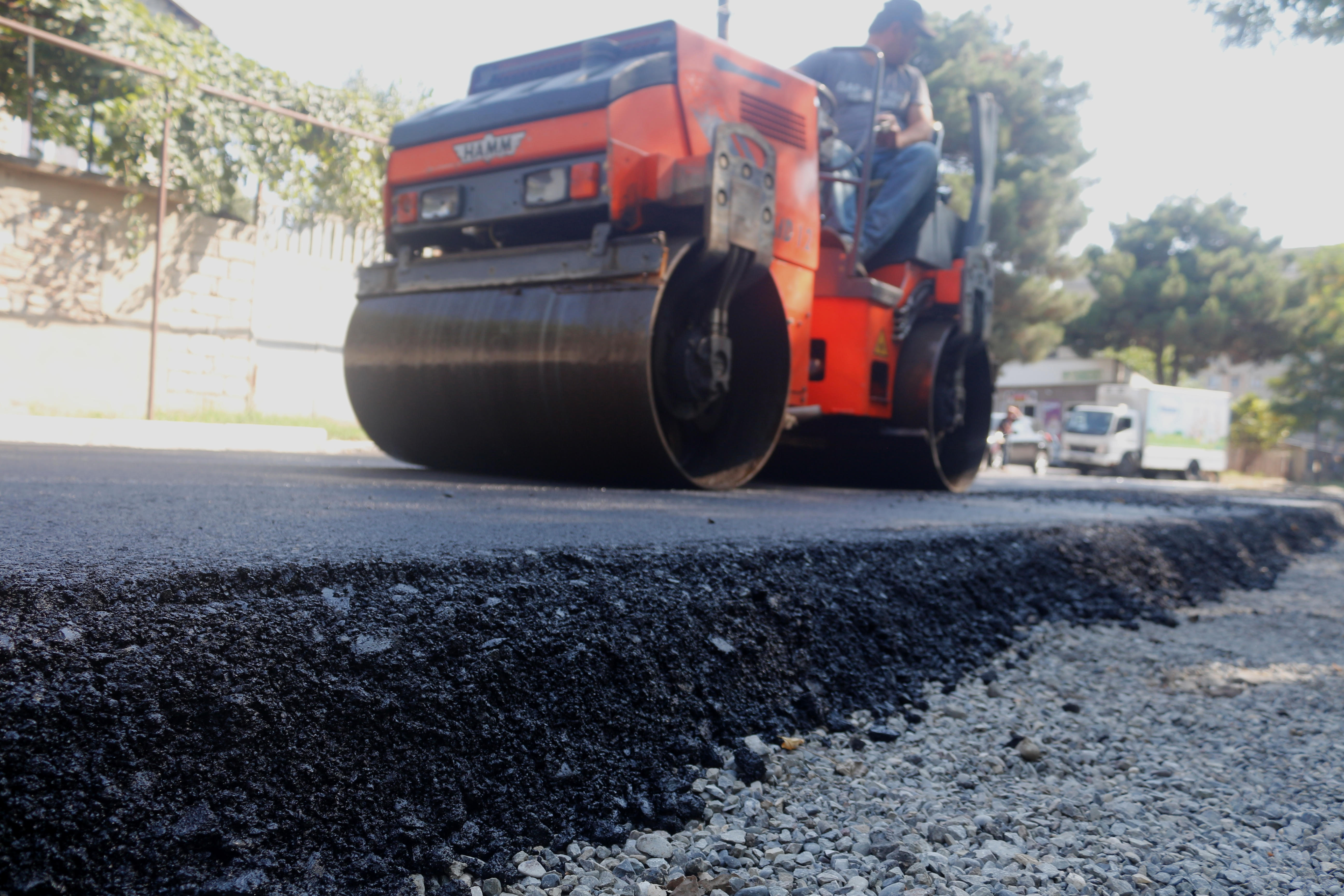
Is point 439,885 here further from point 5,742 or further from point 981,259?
point 981,259

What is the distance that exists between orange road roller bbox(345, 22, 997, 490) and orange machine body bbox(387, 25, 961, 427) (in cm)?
1

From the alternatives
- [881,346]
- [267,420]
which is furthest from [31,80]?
[881,346]

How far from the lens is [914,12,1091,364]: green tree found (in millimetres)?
24906

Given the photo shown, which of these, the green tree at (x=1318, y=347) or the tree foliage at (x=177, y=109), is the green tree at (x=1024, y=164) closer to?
the green tree at (x=1318, y=347)

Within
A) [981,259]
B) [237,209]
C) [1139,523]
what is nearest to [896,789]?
[1139,523]

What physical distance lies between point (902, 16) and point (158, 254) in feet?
24.5

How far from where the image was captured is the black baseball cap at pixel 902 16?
19.4 ft

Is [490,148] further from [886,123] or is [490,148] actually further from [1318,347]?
[1318,347]

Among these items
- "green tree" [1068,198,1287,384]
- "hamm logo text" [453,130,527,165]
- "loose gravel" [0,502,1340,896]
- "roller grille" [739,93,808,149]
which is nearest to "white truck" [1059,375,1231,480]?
"green tree" [1068,198,1287,384]

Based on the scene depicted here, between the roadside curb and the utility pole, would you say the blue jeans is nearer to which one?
the roadside curb

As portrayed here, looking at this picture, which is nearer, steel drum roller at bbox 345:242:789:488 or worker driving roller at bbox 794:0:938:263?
steel drum roller at bbox 345:242:789:488

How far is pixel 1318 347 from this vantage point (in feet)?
122

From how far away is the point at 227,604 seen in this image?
1460 millimetres

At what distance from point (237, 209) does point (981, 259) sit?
926 centimetres
